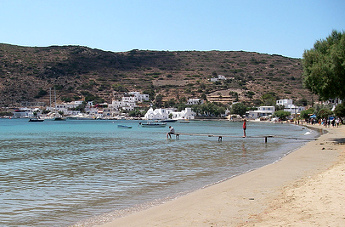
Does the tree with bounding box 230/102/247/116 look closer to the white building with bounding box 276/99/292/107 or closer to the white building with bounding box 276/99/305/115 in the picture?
the white building with bounding box 276/99/292/107

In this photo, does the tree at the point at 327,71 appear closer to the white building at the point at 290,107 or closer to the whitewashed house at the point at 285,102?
the white building at the point at 290,107

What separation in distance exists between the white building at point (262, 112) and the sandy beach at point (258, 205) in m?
121

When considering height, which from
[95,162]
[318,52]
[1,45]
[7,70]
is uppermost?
[1,45]

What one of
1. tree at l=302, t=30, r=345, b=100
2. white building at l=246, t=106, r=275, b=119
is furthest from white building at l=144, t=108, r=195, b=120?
tree at l=302, t=30, r=345, b=100

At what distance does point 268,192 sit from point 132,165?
31.2 ft

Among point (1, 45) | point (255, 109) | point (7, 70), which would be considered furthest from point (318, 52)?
point (1, 45)

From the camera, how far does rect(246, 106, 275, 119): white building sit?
130 metres

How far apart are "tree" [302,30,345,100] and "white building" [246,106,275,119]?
105 metres

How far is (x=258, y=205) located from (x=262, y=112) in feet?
415

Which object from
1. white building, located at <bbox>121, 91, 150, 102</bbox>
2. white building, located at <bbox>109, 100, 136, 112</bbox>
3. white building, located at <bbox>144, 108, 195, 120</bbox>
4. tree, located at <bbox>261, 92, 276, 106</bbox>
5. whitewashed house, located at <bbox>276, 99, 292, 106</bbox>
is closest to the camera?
whitewashed house, located at <bbox>276, 99, 292, 106</bbox>

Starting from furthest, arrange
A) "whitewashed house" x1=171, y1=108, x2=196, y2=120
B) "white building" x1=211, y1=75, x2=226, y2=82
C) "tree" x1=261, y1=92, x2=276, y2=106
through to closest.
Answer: "white building" x1=211, y1=75, x2=226, y2=82 → "whitewashed house" x1=171, y1=108, x2=196, y2=120 → "tree" x1=261, y1=92, x2=276, y2=106

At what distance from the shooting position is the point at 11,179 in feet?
48.8

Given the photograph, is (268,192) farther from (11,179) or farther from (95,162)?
(95,162)

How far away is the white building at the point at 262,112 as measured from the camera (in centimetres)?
13038
